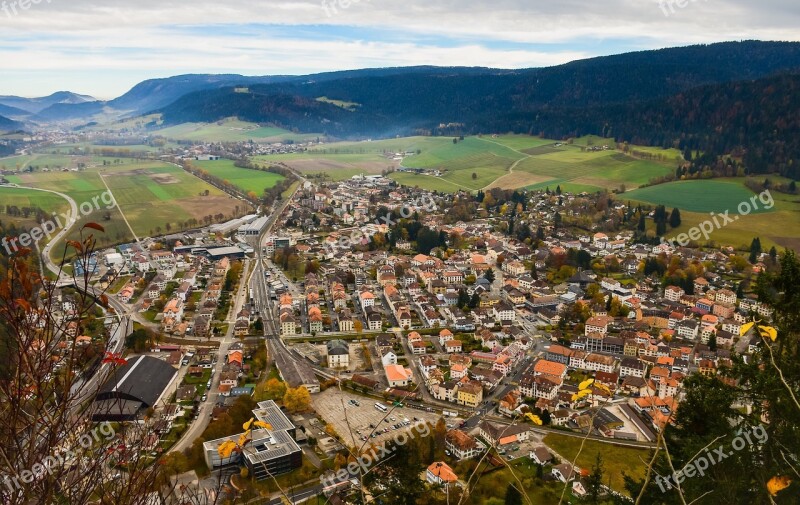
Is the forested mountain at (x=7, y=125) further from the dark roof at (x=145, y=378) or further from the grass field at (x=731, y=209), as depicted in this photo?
the dark roof at (x=145, y=378)

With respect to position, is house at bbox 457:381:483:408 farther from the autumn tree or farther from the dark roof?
the dark roof

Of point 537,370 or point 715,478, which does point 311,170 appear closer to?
point 537,370

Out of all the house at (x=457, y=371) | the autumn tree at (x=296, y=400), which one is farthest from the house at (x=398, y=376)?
the autumn tree at (x=296, y=400)

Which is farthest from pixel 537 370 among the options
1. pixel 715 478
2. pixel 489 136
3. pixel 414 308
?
pixel 489 136

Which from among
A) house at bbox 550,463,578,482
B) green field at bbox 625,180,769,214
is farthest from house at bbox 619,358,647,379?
green field at bbox 625,180,769,214

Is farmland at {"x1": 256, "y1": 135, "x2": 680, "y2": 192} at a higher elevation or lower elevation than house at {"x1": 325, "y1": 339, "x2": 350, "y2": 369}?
higher
